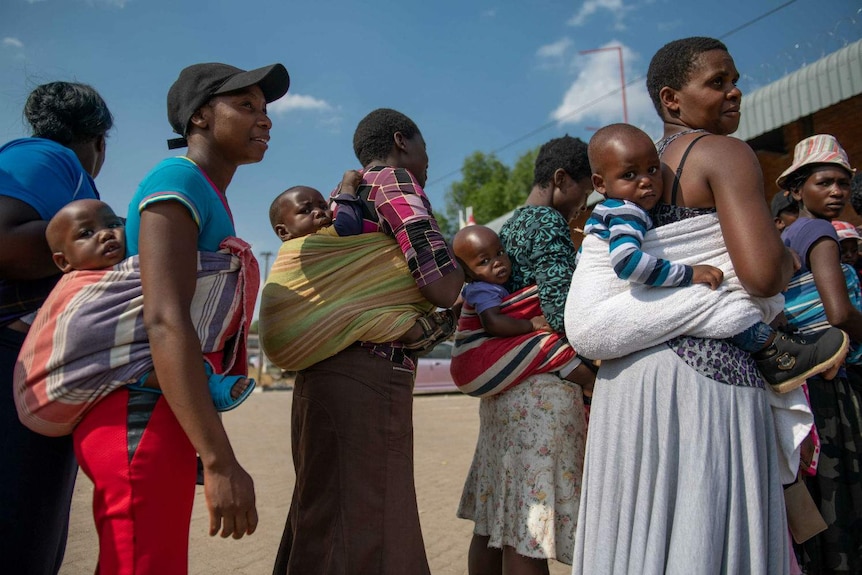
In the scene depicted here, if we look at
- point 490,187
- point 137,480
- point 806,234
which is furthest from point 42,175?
point 490,187

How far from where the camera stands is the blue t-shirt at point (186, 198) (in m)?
1.79

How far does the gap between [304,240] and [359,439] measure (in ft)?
2.45

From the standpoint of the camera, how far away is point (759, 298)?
209 cm

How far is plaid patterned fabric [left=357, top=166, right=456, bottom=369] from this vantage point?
2.33 metres

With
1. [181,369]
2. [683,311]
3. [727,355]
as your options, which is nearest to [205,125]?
[181,369]

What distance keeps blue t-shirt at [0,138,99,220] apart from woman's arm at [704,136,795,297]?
6.80 ft

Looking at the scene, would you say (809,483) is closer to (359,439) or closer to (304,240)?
(359,439)

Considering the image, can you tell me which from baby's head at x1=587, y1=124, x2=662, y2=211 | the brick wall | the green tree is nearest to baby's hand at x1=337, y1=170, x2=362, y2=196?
baby's head at x1=587, y1=124, x2=662, y2=211

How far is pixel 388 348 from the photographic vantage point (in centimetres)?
237

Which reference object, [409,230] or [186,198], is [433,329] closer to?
[409,230]

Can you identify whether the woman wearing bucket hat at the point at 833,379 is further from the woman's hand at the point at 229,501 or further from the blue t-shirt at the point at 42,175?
the blue t-shirt at the point at 42,175

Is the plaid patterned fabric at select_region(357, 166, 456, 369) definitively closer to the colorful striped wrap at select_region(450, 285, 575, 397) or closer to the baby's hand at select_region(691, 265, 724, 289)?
the colorful striped wrap at select_region(450, 285, 575, 397)

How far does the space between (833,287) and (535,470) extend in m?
1.54

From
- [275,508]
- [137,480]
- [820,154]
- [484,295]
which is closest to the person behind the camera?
[137,480]
